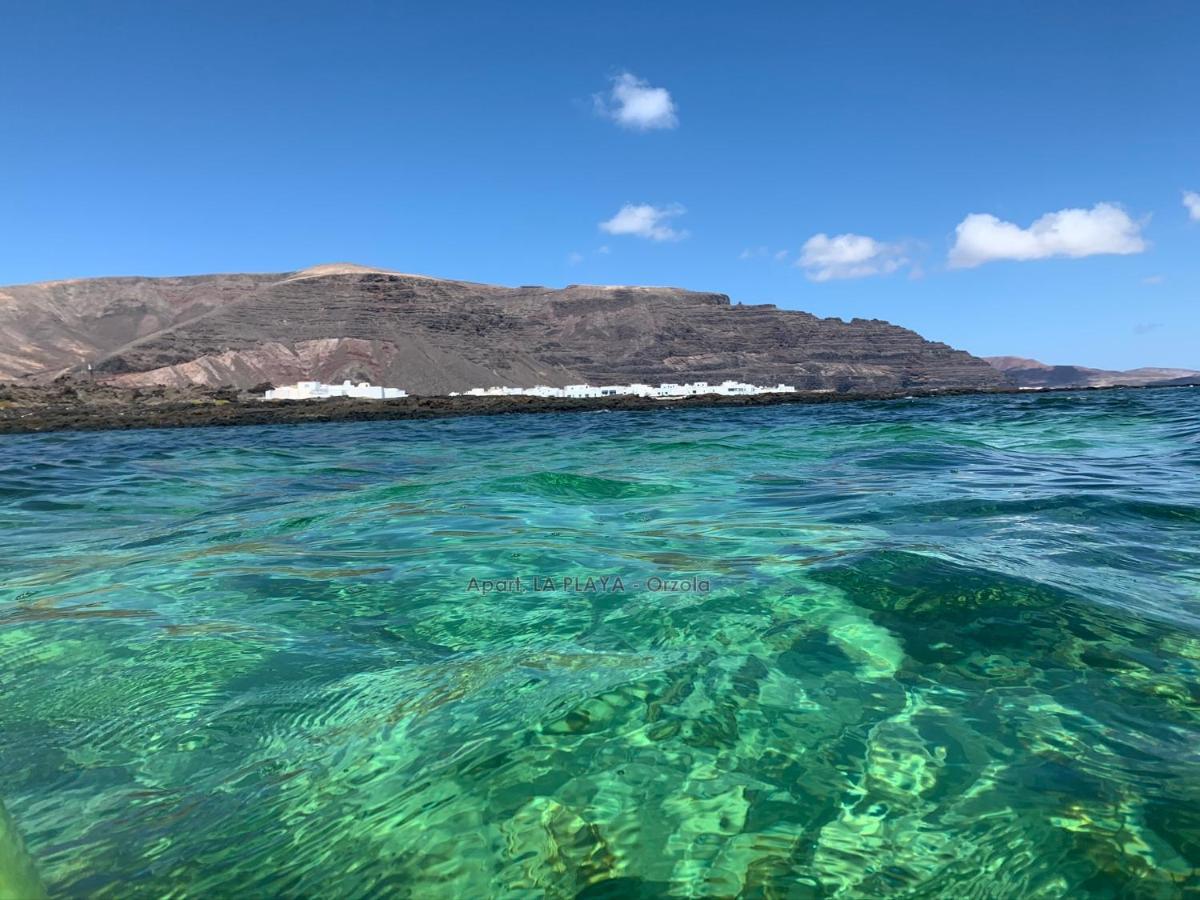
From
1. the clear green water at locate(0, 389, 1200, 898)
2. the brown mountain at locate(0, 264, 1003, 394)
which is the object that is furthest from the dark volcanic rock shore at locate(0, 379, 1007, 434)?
the clear green water at locate(0, 389, 1200, 898)

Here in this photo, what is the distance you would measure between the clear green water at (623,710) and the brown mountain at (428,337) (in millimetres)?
73431

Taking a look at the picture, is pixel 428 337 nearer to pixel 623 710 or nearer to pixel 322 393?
pixel 322 393

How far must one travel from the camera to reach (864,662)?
3.10 meters

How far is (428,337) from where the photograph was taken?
9225 centimetres

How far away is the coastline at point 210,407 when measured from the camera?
3438 cm

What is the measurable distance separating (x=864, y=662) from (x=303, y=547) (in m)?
4.66

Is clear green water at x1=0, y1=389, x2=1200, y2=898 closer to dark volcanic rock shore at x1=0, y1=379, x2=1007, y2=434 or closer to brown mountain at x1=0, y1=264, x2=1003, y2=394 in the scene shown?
dark volcanic rock shore at x1=0, y1=379, x2=1007, y2=434

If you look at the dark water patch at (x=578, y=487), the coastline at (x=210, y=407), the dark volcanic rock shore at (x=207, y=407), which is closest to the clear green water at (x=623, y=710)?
the dark water patch at (x=578, y=487)

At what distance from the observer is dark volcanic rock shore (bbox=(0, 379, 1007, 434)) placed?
113 feet

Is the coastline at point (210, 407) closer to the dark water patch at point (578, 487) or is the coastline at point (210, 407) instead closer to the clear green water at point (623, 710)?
the dark water patch at point (578, 487)

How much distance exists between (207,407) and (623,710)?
1890 inches

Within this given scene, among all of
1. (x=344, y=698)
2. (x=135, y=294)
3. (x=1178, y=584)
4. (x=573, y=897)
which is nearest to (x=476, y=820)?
(x=573, y=897)

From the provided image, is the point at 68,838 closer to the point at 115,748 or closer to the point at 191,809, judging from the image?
the point at 191,809

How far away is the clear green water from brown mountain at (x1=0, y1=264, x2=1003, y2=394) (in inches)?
2891
